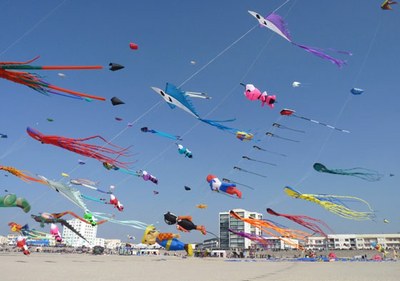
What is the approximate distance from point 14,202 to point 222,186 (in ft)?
37.1

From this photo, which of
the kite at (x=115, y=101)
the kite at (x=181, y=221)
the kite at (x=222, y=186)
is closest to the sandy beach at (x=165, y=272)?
the kite at (x=181, y=221)

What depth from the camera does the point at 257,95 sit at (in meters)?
16.3

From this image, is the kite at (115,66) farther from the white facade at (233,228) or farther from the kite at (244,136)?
the white facade at (233,228)

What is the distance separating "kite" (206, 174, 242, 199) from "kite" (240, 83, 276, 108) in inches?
222

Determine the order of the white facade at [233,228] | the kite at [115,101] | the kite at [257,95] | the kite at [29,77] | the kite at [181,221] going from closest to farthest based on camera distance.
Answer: the kite at [29,77] → the kite at [115,101] → the kite at [257,95] → the kite at [181,221] → the white facade at [233,228]

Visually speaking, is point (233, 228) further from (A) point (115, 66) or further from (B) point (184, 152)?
(A) point (115, 66)

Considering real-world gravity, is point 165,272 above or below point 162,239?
below

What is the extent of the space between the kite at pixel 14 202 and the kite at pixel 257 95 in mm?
13227

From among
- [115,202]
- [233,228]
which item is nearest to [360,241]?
[233,228]

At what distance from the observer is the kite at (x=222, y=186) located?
1953 centimetres

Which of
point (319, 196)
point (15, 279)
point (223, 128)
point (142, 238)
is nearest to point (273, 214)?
point (319, 196)

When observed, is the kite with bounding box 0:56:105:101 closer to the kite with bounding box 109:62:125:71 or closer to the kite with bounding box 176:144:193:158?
the kite with bounding box 109:62:125:71

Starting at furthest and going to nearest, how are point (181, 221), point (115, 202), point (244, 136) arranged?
point (115, 202) → point (244, 136) → point (181, 221)

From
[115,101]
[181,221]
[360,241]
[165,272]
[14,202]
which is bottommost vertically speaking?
[165,272]
